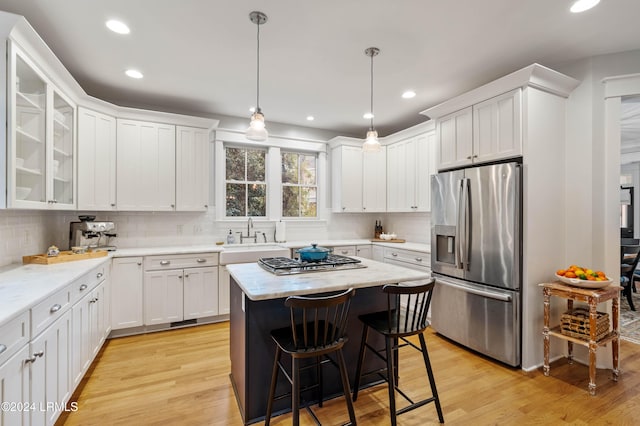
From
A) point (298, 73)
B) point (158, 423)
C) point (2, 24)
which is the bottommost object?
point (158, 423)

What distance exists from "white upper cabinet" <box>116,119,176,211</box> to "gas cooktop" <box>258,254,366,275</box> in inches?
81.9

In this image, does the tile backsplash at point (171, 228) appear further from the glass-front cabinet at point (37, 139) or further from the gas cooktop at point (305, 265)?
the gas cooktop at point (305, 265)

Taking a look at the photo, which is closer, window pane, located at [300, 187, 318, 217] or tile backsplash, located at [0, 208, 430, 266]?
tile backsplash, located at [0, 208, 430, 266]

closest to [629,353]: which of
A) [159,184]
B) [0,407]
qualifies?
[0,407]

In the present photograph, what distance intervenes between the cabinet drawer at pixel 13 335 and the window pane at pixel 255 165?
3377 millimetres

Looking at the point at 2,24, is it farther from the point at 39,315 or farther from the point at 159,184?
the point at 159,184

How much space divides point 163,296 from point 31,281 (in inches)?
63.2

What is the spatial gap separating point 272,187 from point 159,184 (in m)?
1.59

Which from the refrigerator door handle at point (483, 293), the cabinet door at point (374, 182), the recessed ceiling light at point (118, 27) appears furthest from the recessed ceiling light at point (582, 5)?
the recessed ceiling light at point (118, 27)

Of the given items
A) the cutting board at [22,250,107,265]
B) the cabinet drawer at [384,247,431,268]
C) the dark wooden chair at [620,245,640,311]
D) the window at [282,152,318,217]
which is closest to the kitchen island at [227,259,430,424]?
the cabinet drawer at [384,247,431,268]

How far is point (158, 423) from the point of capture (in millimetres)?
2021

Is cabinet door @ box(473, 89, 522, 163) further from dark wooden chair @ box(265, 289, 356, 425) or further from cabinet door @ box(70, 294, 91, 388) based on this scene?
cabinet door @ box(70, 294, 91, 388)

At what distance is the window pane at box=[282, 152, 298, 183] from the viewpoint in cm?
498

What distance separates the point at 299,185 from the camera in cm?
509
